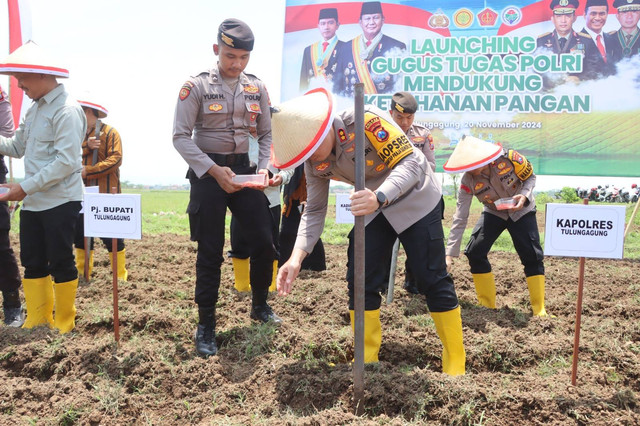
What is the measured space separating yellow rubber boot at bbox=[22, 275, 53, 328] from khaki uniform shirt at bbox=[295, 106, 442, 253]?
A: 2151 millimetres

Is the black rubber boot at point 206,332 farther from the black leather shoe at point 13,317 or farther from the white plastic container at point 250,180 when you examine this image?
the black leather shoe at point 13,317

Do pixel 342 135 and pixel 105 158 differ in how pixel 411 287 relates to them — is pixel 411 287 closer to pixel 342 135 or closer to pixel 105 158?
pixel 342 135

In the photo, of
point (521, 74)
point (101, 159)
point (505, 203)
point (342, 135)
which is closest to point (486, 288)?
point (505, 203)

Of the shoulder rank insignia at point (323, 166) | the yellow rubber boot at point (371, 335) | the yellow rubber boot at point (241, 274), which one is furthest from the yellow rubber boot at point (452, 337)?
the yellow rubber boot at point (241, 274)

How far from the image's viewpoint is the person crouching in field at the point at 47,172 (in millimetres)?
3580

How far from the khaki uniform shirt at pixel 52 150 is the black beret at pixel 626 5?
9.07 m

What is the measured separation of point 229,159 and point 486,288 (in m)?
2.60

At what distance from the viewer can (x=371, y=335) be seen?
328cm

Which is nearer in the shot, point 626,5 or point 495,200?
point 495,200

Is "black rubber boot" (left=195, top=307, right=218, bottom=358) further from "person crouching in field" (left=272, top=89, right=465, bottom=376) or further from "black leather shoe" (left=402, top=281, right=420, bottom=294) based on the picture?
"black leather shoe" (left=402, top=281, right=420, bottom=294)

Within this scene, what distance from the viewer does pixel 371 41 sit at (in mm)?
10102

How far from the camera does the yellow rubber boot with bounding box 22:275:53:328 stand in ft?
13.0

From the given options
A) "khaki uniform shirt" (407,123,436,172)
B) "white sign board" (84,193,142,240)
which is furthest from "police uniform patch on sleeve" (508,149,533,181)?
"white sign board" (84,193,142,240)

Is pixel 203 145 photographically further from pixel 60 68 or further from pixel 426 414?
pixel 426 414
